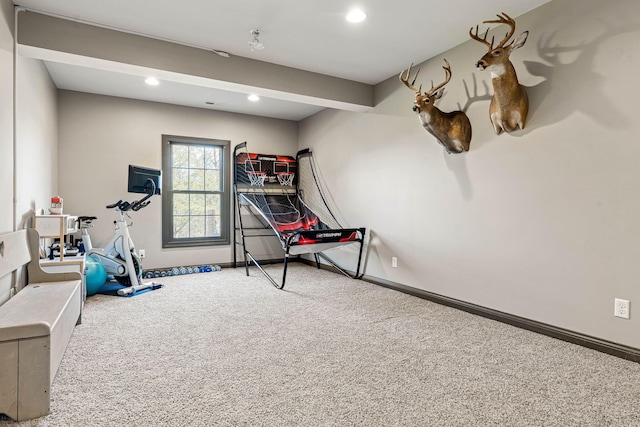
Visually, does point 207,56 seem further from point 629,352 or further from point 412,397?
point 629,352

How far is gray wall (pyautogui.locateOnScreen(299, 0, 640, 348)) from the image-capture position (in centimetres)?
243

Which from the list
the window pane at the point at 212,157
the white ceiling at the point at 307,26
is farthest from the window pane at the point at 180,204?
the white ceiling at the point at 307,26

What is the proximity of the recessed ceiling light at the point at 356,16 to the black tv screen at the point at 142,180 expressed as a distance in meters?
3.08

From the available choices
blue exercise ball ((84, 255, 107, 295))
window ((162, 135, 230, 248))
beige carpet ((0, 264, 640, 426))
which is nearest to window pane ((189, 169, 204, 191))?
window ((162, 135, 230, 248))

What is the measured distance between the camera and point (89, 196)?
4.99 m

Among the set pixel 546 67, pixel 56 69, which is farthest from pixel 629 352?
pixel 56 69

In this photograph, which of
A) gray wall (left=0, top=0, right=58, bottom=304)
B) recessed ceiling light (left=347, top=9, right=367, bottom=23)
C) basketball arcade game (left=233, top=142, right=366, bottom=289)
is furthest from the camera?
basketball arcade game (left=233, top=142, right=366, bottom=289)

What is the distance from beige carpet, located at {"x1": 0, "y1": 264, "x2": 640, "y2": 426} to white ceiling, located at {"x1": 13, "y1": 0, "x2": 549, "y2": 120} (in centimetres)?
267

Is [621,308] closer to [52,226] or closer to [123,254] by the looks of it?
[52,226]

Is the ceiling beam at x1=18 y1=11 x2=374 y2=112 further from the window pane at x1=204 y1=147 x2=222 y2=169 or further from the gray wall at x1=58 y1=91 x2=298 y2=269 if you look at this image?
the window pane at x1=204 y1=147 x2=222 y2=169

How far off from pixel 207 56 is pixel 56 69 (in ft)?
6.46

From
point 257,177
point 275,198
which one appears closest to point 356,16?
point 257,177

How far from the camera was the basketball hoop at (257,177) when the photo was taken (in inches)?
235

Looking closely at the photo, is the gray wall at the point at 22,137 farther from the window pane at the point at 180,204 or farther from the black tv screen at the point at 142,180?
the window pane at the point at 180,204
